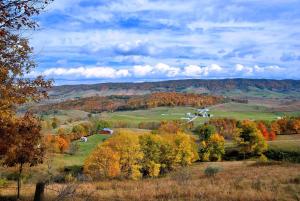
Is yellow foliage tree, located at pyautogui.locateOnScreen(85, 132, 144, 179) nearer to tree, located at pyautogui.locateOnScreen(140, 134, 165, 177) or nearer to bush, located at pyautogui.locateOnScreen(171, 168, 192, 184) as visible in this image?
tree, located at pyautogui.locateOnScreen(140, 134, 165, 177)

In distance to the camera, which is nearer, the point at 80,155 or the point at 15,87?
the point at 15,87

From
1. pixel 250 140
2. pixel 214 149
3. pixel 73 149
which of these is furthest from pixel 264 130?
pixel 73 149

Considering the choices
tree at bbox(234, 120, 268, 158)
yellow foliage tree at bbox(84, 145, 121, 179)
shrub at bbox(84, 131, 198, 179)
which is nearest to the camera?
yellow foliage tree at bbox(84, 145, 121, 179)

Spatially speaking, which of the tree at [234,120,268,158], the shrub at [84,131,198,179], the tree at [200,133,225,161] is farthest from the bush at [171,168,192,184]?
the tree at [234,120,268,158]

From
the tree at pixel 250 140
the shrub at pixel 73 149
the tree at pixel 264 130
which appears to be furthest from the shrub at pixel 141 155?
the tree at pixel 264 130

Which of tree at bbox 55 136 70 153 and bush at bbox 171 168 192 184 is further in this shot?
tree at bbox 55 136 70 153

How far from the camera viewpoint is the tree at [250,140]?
129m

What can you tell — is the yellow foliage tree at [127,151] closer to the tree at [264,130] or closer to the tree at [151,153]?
the tree at [151,153]

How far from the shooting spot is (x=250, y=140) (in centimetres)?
13188

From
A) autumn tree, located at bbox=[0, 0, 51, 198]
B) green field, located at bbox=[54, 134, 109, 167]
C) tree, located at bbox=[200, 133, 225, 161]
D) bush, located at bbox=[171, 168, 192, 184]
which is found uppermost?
autumn tree, located at bbox=[0, 0, 51, 198]

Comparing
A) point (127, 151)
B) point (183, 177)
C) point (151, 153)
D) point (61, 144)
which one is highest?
point (183, 177)

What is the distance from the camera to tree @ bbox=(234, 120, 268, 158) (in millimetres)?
129375

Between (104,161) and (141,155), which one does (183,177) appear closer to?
(104,161)

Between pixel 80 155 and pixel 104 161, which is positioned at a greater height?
pixel 104 161
